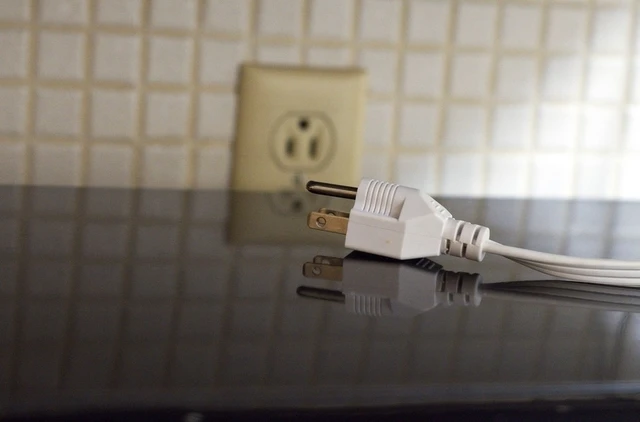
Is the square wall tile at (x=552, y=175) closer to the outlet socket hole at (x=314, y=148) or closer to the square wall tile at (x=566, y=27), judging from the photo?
the square wall tile at (x=566, y=27)

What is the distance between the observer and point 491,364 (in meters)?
0.40

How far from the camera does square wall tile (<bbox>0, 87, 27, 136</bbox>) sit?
0.99 metres

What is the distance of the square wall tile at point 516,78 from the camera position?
111 cm

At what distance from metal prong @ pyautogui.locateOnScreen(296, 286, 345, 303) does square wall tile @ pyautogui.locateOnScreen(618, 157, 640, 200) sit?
0.76 m

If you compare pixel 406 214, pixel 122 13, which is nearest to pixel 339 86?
pixel 122 13

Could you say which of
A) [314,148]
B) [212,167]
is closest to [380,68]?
[314,148]

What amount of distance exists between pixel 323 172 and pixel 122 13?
11.4 inches

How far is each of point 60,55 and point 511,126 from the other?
55cm

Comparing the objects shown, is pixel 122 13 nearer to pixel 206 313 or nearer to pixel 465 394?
pixel 206 313

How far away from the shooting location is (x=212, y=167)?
1047 millimetres

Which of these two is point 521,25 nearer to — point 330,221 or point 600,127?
point 600,127

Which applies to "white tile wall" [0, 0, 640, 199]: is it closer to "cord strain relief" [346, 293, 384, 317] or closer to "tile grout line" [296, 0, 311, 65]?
"tile grout line" [296, 0, 311, 65]

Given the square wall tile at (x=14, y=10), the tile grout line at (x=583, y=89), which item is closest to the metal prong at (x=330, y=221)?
the square wall tile at (x=14, y=10)

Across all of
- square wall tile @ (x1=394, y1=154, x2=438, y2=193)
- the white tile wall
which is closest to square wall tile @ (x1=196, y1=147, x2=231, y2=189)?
the white tile wall
